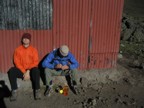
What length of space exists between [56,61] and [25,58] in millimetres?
828

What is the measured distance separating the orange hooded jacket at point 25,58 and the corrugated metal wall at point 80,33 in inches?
14.6

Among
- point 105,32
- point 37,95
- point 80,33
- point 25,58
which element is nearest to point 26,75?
point 25,58

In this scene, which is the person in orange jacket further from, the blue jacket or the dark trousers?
the blue jacket

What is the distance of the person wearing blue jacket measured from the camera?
7324 mm

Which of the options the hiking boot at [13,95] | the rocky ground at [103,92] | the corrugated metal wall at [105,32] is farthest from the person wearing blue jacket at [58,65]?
the corrugated metal wall at [105,32]

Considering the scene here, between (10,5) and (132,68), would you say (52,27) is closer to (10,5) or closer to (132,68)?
(10,5)

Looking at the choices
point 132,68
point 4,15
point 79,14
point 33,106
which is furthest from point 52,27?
point 132,68

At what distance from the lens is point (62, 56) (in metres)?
7.32

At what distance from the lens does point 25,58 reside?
23.8 feet

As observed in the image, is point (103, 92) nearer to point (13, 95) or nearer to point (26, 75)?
point (26, 75)

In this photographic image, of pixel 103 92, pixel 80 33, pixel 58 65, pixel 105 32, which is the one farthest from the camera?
pixel 105 32

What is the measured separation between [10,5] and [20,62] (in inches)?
59.3

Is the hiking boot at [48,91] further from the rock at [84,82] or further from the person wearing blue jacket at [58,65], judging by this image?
the rock at [84,82]

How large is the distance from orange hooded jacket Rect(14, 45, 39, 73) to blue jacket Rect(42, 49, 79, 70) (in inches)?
10.7
